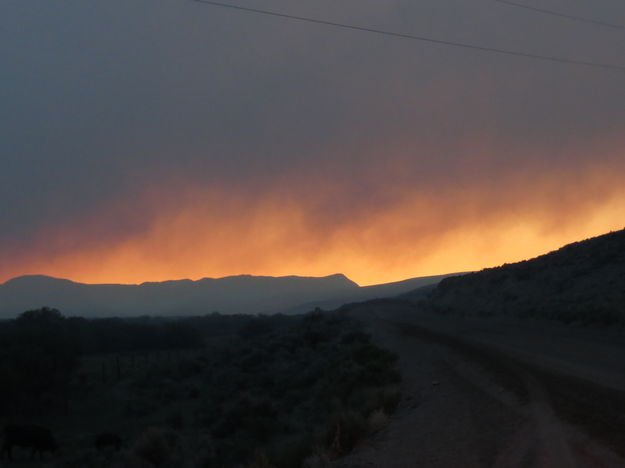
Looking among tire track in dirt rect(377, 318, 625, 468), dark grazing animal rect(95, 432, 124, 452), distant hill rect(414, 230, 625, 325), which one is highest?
distant hill rect(414, 230, 625, 325)

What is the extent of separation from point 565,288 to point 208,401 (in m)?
23.6

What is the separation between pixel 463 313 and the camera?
46.6m

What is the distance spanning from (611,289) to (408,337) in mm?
11343

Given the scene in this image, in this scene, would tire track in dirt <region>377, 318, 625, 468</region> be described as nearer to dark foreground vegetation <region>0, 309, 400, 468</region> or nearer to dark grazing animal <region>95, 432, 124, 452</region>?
dark foreground vegetation <region>0, 309, 400, 468</region>

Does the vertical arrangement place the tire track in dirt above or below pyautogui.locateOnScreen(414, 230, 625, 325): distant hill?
below

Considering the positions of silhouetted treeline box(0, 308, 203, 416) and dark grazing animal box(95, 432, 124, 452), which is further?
silhouetted treeline box(0, 308, 203, 416)

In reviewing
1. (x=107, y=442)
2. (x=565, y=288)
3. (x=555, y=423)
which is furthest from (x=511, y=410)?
(x=565, y=288)

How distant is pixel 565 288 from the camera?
3800 centimetres

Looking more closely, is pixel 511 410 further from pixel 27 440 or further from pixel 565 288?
pixel 565 288

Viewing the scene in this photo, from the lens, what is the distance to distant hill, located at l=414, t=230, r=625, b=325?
28.3m

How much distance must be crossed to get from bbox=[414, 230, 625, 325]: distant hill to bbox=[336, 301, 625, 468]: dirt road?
756 centimetres

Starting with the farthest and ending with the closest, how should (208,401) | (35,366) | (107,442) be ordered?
(35,366) < (208,401) < (107,442)

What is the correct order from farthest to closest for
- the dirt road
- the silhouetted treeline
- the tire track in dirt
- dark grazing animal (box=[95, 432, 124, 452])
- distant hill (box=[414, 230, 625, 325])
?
the silhouetted treeline, distant hill (box=[414, 230, 625, 325]), dark grazing animal (box=[95, 432, 124, 452]), the dirt road, the tire track in dirt

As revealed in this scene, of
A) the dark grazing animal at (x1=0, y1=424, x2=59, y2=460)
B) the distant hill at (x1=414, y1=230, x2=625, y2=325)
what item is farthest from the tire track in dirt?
the dark grazing animal at (x1=0, y1=424, x2=59, y2=460)
